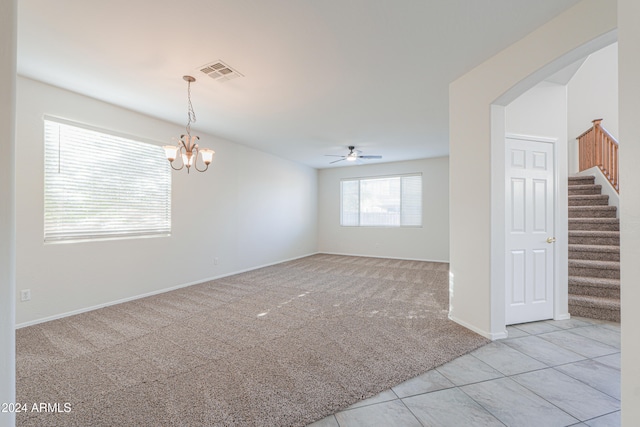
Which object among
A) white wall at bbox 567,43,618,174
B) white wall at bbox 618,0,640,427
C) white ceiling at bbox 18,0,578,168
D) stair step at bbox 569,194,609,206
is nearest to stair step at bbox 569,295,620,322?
stair step at bbox 569,194,609,206

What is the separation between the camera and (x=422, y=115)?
13.9 feet

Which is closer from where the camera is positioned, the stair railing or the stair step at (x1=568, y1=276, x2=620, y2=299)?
the stair step at (x1=568, y1=276, x2=620, y2=299)

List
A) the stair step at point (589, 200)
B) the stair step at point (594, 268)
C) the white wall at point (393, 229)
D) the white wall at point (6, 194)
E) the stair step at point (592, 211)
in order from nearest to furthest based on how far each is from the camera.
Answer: the white wall at point (6, 194) < the stair step at point (594, 268) < the stair step at point (592, 211) < the stair step at point (589, 200) < the white wall at point (393, 229)

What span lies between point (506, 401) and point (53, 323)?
467 centimetres

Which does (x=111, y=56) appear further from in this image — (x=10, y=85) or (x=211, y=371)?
(x=211, y=371)

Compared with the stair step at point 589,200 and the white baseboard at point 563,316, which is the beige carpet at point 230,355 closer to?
the white baseboard at point 563,316

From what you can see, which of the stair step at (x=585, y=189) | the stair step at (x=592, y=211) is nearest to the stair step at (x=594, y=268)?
the stair step at (x=592, y=211)

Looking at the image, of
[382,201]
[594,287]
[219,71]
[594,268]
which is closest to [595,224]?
[594,268]

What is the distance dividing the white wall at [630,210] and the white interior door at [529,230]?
2.53 meters

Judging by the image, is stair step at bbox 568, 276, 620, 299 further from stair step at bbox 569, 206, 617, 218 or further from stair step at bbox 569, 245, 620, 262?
stair step at bbox 569, 206, 617, 218

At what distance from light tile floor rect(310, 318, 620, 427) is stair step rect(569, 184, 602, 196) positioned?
3.37 meters

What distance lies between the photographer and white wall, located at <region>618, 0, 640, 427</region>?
0.83 m

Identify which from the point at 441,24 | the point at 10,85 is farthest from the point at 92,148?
the point at 441,24

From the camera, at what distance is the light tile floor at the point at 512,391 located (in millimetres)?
1734
